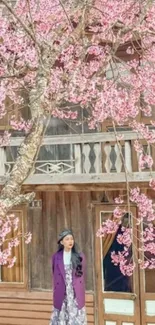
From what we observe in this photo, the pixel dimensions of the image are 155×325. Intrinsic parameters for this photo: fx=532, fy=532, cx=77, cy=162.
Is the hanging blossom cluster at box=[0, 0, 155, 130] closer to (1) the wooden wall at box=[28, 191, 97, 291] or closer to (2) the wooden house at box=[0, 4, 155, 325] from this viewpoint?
(2) the wooden house at box=[0, 4, 155, 325]

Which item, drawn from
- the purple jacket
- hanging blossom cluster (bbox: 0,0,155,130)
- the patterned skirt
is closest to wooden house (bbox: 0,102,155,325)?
hanging blossom cluster (bbox: 0,0,155,130)

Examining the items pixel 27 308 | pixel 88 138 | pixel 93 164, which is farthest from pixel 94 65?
pixel 27 308

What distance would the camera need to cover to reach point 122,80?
9289 millimetres

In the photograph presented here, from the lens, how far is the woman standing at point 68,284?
754 centimetres

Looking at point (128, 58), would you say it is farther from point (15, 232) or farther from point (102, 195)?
point (15, 232)

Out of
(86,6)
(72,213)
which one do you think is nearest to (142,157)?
(72,213)

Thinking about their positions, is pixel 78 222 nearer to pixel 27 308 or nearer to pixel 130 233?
pixel 130 233

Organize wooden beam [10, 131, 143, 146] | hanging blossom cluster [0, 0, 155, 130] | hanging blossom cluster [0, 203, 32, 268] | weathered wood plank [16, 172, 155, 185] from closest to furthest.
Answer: weathered wood plank [16, 172, 155, 185] < wooden beam [10, 131, 143, 146] < hanging blossom cluster [0, 0, 155, 130] < hanging blossom cluster [0, 203, 32, 268]

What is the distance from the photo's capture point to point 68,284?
7543 mm

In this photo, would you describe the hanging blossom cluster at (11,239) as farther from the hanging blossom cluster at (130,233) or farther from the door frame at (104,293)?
the hanging blossom cluster at (130,233)

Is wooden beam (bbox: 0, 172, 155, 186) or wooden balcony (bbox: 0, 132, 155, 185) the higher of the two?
wooden balcony (bbox: 0, 132, 155, 185)

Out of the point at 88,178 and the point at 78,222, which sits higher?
the point at 88,178

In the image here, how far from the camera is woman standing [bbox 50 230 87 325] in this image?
7535 mm

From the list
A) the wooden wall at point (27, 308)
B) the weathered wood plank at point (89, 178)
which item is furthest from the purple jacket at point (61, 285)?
the wooden wall at point (27, 308)
